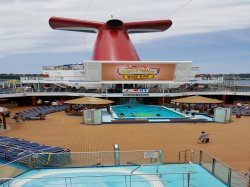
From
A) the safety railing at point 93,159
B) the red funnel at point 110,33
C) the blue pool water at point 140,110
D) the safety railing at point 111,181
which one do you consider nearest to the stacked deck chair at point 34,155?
the safety railing at point 93,159

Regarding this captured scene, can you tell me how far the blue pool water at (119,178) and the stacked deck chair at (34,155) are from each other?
11.9 inches

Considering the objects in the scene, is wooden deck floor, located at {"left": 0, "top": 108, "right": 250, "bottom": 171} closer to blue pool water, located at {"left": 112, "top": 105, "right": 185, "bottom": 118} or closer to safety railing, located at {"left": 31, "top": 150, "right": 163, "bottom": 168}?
safety railing, located at {"left": 31, "top": 150, "right": 163, "bottom": 168}

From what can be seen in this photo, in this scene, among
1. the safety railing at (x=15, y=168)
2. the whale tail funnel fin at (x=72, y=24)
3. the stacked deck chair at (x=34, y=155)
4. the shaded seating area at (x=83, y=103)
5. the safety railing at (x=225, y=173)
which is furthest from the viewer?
the whale tail funnel fin at (x=72, y=24)

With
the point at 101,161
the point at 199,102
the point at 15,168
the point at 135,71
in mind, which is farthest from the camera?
the point at 135,71

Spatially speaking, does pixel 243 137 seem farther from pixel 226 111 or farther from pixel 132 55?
pixel 132 55

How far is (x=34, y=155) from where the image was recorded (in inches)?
353

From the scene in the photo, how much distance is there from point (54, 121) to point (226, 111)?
12.7m

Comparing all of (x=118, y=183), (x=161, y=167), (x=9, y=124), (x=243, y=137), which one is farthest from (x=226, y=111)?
(x=9, y=124)

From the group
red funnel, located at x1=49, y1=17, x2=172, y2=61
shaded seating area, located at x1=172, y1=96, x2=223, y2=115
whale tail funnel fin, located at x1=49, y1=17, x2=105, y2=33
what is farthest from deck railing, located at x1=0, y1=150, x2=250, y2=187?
whale tail funnel fin, located at x1=49, y1=17, x2=105, y2=33

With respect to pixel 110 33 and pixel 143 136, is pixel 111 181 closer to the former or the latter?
pixel 143 136

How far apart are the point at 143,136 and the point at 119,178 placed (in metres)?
7.08

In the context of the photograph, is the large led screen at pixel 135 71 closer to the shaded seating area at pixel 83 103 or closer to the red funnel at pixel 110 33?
the red funnel at pixel 110 33

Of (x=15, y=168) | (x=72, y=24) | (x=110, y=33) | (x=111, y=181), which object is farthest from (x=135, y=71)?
(x=111, y=181)

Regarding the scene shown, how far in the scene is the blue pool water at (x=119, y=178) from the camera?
297 inches
